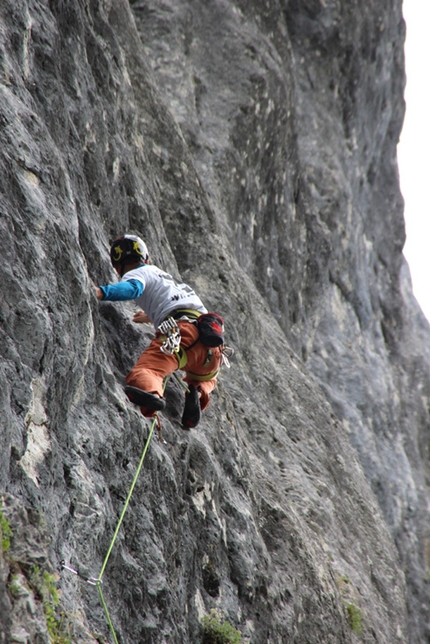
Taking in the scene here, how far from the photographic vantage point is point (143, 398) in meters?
5.96

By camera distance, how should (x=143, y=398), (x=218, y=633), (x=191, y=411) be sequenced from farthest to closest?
(x=191, y=411), (x=218, y=633), (x=143, y=398)

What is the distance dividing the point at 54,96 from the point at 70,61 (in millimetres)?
1154

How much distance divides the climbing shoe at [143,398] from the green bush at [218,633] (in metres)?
2.15

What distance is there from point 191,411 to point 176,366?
560 mm

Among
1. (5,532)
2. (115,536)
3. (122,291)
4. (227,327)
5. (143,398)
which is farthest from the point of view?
(227,327)

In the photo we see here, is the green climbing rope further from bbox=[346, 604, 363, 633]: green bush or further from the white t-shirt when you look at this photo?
bbox=[346, 604, 363, 633]: green bush

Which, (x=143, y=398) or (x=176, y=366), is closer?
(x=143, y=398)

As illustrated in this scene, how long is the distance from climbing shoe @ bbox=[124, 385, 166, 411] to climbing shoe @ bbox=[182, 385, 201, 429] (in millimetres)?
994

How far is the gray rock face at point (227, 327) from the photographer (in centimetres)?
492

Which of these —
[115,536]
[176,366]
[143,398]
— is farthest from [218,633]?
[176,366]

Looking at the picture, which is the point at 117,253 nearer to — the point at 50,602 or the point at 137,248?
the point at 137,248

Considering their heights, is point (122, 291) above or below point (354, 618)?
Result: above

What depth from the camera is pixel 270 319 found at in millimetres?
13570

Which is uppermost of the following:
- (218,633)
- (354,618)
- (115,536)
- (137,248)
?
(137,248)
